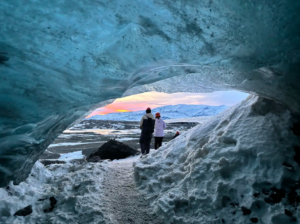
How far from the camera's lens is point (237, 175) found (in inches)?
117

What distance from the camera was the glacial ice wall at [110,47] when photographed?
80.6 inches

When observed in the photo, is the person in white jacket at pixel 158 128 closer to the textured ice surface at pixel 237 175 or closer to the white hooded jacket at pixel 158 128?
the white hooded jacket at pixel 158 128

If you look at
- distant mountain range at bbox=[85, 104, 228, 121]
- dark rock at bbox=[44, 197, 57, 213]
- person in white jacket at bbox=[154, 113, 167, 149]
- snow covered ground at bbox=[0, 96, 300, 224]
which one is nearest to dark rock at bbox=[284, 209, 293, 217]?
snow covered ground at bbox=[0, 96, 300, 224]

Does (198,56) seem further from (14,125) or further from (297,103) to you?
(14,125)

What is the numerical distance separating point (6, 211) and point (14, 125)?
44.6 inches

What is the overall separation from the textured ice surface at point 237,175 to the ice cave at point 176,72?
1 cm

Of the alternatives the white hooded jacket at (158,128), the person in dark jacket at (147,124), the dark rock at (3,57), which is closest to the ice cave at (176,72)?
the dark rock at (3,57)

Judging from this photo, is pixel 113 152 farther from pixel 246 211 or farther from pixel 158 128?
pixel 246 211

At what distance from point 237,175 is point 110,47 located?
2504mm

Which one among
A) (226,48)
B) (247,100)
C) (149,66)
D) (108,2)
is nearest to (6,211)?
(149,66)

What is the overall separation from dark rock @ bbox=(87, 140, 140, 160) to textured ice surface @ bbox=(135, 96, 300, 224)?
3473 mm

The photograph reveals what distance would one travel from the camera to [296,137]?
3.21 meters

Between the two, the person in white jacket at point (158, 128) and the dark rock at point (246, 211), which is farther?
the person in white jacket at point (158, 128)

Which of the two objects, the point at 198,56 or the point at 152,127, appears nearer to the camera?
the point at 198,56
